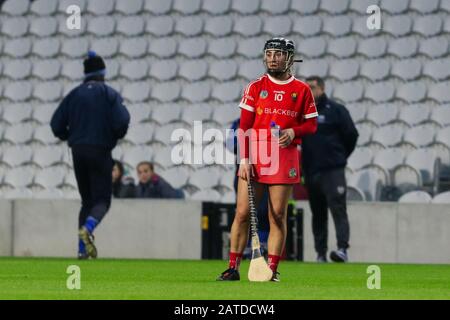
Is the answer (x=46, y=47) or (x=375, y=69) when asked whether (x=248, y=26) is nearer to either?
(x=375, y=69)

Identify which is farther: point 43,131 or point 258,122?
point 43,131

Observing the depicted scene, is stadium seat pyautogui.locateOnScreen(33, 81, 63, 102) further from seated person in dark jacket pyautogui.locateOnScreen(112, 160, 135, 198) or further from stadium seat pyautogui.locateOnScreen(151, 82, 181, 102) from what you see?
seated person in dark jacket pyautogui.locateOnScreen(112, 160, 135, 198)

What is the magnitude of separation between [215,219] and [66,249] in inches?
78.1

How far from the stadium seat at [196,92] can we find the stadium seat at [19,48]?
2.92 metres

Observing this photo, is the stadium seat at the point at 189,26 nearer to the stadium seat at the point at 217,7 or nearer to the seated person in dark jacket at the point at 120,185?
the stadium seat at the point at 217,7

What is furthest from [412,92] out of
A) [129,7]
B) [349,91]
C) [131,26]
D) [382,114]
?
[129,7]

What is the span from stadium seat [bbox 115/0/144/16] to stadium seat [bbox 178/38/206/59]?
1.07 meters

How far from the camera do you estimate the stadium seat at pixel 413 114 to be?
54.4 ft

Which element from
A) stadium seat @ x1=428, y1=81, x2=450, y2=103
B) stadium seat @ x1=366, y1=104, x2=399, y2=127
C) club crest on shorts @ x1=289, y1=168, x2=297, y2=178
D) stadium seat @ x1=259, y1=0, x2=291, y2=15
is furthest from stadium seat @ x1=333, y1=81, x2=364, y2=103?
club crest on shorts @ x1=289, y1=168, x2=297, y2=178

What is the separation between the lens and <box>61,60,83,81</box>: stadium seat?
1975cm

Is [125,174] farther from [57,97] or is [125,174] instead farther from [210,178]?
[57,97]

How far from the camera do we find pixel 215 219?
1426 cm
